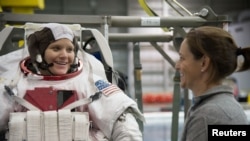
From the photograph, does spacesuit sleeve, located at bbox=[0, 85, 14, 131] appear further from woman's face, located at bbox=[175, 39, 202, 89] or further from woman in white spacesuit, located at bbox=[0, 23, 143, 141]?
woman's face, located at bbox=[175, 39, 202, 89]

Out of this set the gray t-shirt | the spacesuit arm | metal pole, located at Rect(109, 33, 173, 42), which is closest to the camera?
the gray t-shirt

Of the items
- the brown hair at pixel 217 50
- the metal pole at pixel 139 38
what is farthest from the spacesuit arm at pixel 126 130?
the metal pole at pixel 139 38

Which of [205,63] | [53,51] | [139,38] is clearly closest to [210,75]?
[205,63]

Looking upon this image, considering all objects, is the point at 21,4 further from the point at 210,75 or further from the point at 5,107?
the point at 210,75

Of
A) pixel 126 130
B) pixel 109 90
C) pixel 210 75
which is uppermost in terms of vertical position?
pixel 210 75

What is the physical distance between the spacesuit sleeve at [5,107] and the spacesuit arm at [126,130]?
1.34ft

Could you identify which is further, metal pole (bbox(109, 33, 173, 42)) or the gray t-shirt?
metal pole (bbox(109, 33, 173, 42))

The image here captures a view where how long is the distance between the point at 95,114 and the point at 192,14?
2.90 feet

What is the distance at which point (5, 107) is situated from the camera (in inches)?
50.1

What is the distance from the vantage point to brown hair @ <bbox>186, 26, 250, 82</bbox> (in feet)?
2.85

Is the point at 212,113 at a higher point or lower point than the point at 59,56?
lower

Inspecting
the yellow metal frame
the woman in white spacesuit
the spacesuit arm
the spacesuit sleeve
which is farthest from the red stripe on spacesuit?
the yellow metal frame

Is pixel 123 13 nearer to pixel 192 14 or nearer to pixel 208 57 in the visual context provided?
pixel 192 14

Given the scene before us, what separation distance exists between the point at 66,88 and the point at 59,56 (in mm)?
151
